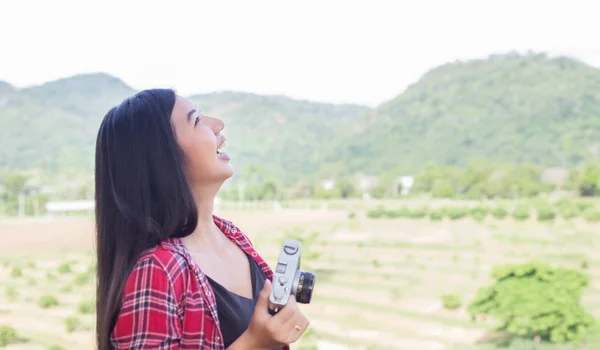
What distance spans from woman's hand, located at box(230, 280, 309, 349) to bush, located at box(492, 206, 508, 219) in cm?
1160

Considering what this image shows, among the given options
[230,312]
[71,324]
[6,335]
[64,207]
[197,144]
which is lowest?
[64,207]

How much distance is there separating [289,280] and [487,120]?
1851 cm

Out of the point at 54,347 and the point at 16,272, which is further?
the point at 16,272

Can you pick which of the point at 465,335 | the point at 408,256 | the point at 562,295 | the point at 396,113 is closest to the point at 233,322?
the point at 562,295

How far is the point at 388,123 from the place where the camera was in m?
18.6

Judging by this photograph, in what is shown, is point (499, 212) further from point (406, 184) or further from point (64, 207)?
point (64, 207)

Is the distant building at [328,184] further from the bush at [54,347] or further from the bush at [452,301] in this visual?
the bush at [54,347]

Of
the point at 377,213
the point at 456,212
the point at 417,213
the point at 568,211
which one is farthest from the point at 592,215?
the point at 377,213

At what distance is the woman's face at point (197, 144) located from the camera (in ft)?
1.57

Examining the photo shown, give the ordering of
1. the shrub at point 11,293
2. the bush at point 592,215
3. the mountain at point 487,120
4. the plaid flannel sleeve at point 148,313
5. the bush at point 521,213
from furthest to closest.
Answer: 1. the mountain at point 487,120
2. the bush at point 521,213
3. the bush at point 592,215
4. the shrub at point 11,293
5. the plaid flannel sleeve at point 148,313

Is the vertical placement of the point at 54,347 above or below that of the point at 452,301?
below

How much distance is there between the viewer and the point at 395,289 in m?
7.29

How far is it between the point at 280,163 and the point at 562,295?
11.5 m

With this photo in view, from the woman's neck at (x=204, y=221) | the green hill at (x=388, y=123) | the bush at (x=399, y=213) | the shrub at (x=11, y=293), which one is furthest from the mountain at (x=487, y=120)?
the woman's neck at (x=204, y=221)
